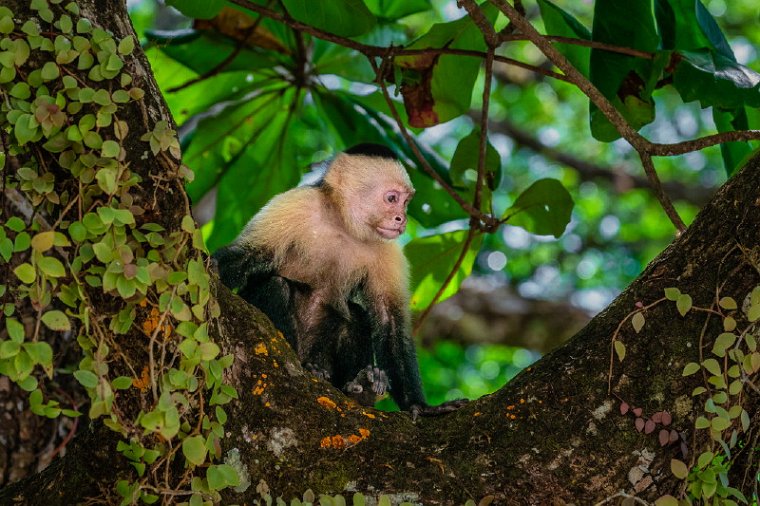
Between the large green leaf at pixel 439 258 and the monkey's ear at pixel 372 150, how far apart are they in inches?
13.5

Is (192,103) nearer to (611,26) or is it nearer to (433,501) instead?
(611,26)

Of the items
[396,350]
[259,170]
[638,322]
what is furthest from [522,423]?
[259,170]

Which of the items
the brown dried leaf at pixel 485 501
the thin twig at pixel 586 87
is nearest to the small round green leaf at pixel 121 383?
the brown dried leaf at pixel 485 501

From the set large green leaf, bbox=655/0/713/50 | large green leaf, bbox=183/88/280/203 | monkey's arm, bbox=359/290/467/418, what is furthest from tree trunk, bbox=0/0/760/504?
large green leaf, bbox=183/88/280/203

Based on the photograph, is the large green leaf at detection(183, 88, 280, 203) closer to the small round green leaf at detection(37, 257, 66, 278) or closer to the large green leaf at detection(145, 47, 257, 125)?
the large green leaf at detection(145, 47, 257, 125)

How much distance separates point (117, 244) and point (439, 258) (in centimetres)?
184

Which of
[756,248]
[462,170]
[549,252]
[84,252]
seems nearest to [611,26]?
[462,170]

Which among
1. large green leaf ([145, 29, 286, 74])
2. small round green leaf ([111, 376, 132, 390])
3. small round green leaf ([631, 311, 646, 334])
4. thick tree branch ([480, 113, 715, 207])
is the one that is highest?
thick tree branch ([480, 113, 715, 207])

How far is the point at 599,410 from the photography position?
1.93m

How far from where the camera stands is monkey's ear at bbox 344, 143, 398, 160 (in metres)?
3.24

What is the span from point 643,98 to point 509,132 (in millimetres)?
4782

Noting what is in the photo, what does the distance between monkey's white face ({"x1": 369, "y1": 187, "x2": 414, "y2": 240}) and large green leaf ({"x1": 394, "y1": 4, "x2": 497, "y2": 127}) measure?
0.29m

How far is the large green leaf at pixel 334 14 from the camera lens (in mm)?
2758

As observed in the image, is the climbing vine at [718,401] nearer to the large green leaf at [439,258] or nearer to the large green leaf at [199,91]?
the large green leaf at [439,258]
